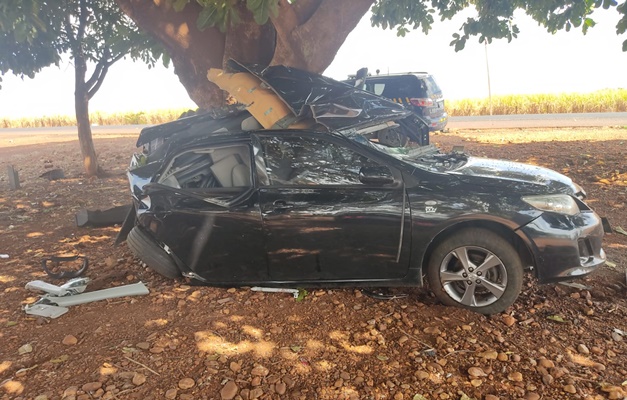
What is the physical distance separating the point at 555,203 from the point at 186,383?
306cm

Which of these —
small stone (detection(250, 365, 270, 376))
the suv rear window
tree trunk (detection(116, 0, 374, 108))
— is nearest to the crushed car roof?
tree trunk (detection(116, 0, 374, 108))

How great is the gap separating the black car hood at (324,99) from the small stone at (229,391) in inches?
94.8

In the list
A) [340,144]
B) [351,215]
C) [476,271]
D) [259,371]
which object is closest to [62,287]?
[259,371]

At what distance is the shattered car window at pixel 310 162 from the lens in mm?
4043

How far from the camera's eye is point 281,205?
4.03m

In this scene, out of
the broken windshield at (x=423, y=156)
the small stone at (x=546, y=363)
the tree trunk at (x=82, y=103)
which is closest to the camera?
the small stone at (x=546, y=363)

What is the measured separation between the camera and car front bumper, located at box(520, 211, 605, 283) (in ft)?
12.0

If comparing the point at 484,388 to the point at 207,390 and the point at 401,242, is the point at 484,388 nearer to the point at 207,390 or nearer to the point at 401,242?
the point at 401,242

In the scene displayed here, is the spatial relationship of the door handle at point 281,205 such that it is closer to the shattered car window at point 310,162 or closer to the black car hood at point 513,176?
the shattered car window at point 310,162

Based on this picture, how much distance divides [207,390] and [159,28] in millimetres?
4941

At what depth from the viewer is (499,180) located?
3865 millimetres

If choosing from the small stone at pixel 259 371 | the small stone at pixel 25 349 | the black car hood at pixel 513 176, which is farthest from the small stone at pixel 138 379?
the black car hood at pixel 513 176

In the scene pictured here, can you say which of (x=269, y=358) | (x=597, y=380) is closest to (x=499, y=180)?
(x=597, y=380)

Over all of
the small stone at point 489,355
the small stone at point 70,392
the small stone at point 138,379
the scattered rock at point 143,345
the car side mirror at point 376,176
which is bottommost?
the small stone at point 489,355
